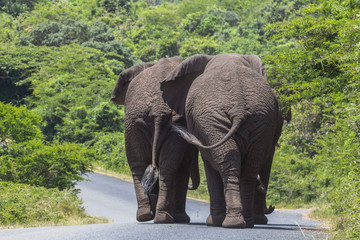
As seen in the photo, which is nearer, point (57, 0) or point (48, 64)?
point (48, 64)

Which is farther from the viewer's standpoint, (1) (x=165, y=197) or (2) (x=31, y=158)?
(2) (x=31, y=158)

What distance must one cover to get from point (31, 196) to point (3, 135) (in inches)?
183

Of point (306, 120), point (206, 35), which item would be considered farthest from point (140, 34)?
point (306, 120)

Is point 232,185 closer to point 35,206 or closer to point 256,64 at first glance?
point 256,64

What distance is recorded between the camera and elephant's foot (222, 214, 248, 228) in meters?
10.5

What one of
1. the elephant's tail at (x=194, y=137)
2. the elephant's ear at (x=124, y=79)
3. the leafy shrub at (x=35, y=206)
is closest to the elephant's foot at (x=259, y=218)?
the elephant's tail at (x=194, y=137)

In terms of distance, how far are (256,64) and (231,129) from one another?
2001 millimetres

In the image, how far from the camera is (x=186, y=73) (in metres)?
12.5

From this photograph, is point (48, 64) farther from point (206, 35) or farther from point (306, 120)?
point (206, 35)

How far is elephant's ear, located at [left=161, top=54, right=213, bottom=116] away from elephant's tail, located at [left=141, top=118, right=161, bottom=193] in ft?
1.31

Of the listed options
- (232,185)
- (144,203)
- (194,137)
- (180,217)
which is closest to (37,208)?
(144,203)

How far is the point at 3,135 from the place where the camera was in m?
21.2

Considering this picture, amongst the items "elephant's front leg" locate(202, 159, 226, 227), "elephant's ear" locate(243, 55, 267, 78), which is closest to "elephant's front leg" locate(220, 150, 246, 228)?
"elephant's front leg" locate(202, 159, 226, 227)

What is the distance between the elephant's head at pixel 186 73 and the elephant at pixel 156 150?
0.59 ft
